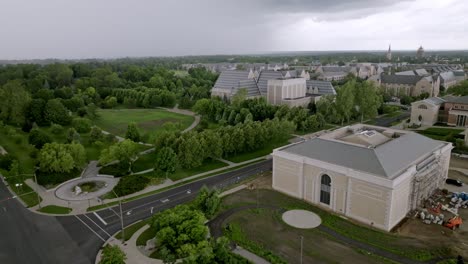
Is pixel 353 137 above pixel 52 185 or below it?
above

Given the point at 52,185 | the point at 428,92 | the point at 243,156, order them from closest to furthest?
the point at 52,185 → the point at 243,156 → the point at 428,92

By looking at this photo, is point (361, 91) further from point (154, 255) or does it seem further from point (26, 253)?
point (26, 253)

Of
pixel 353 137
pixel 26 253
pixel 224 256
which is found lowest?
pixel 26 253

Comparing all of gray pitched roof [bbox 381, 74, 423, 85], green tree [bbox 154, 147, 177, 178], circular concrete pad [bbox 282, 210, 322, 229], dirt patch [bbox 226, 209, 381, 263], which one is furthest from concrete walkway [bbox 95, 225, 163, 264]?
gray pitched roof [bbox 381, 74, 423, 85]

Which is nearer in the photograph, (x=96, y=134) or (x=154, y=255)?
(x=154, y=255)

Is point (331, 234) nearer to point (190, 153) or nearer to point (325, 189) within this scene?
point (325, 189)

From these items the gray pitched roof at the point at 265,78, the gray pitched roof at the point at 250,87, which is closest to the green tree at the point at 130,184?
the gray pitched roof at the point at 250,87

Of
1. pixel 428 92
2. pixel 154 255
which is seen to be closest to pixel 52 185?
pixel 154 255

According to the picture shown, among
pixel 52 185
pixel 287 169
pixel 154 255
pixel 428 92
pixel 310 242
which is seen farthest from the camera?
pixel 428 92
